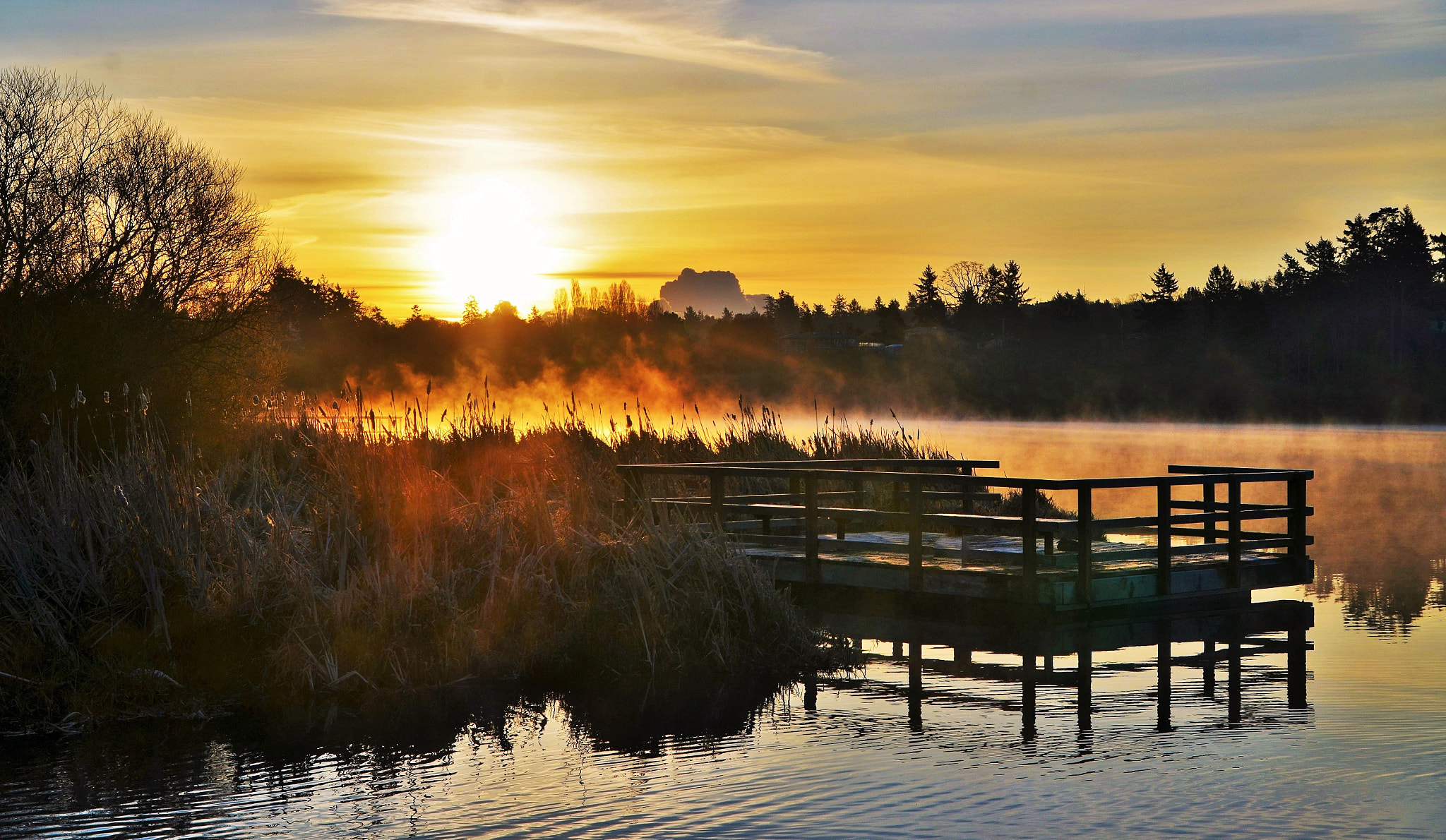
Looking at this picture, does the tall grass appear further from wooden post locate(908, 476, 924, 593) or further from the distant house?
the distant house

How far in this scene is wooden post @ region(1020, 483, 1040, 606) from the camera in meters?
12.2

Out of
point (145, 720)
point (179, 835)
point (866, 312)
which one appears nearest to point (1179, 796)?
point (179, 835)

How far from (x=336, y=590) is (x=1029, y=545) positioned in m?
5.88

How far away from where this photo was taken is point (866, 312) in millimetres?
172125

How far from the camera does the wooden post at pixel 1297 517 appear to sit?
14383 millimetres

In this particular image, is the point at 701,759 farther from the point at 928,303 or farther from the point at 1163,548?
the point at 928,303

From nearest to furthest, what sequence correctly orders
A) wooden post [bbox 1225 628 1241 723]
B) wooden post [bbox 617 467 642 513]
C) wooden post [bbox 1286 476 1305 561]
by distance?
wooden post [bbox 1225 628 1241 723] < wooden post [bbox 1286 476 1305 561] < wooden post [bbox 617 467 642 513]

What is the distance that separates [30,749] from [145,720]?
86cm

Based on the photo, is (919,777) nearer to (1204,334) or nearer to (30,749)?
(30,749)

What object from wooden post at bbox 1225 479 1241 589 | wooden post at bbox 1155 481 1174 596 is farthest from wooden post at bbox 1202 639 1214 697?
wooden post at bbox 1225 479 1241 589

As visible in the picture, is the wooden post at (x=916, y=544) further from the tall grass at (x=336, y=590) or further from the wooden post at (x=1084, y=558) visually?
the tall grass at (x=336, y=590)

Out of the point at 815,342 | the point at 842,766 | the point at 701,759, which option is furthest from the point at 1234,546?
the point at 815,342

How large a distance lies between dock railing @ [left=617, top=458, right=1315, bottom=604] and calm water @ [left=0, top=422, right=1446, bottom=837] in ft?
4.57

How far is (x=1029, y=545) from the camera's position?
40.2ft
